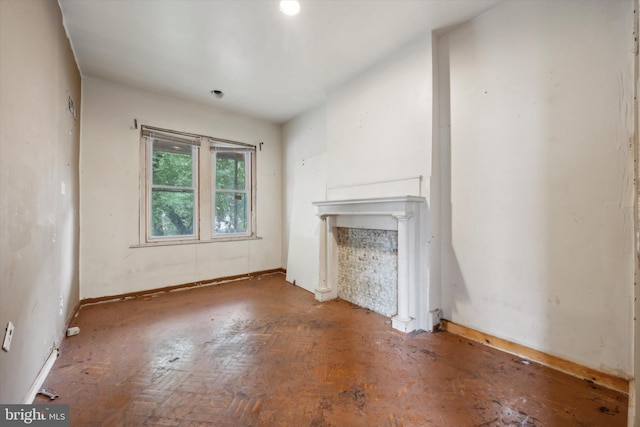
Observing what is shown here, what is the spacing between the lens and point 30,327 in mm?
1619

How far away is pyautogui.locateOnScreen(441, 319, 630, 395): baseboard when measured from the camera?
5.59 ft

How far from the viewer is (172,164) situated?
4.03 metres

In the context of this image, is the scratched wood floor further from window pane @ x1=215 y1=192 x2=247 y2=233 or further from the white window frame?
the white window frame

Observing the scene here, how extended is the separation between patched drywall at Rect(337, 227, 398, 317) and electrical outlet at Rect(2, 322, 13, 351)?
2.86 metres

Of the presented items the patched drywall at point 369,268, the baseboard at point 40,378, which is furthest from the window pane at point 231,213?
the baseboard at point 40,378

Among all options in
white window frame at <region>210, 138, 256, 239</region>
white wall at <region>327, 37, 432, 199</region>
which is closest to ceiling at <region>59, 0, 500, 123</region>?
white wall at <region>327, 37, 432, 199</region>

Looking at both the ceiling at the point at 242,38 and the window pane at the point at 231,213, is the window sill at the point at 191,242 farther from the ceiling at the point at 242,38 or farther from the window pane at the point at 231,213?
the ceiling at the point at 242,38

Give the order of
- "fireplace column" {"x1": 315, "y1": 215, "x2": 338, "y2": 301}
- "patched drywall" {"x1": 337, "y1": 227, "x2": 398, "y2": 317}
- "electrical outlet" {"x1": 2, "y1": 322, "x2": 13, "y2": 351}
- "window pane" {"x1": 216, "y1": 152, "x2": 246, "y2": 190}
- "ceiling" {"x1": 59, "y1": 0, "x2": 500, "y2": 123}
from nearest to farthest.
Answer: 1. "electrical outlet" {"x1": 2, "y1": 322, "x2": 13, "y2": 351}
2. "ceiling" {"x1": 59, "y1": 0, "x2": 500, "y2": 123}
3. "patched drywall" {"x1": 337, "y1": 227, "x2": 398, "y2": 317}
4. "fireplace column" {"x1": 315, "y1": 215, "x2": 338, "y2": 301}
5. "window pane" {"x1": 216, "y1": 152, "x2": 246, "y2": 190}

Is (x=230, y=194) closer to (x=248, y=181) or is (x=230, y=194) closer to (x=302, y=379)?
(x=248, y=181)

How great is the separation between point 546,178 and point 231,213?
168 inches

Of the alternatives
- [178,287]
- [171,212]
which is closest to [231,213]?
[171,212]

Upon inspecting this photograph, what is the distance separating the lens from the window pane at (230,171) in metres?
4.48

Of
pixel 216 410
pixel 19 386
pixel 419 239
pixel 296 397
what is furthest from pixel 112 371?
pixel 419 239

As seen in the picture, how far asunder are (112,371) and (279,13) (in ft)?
10.6
